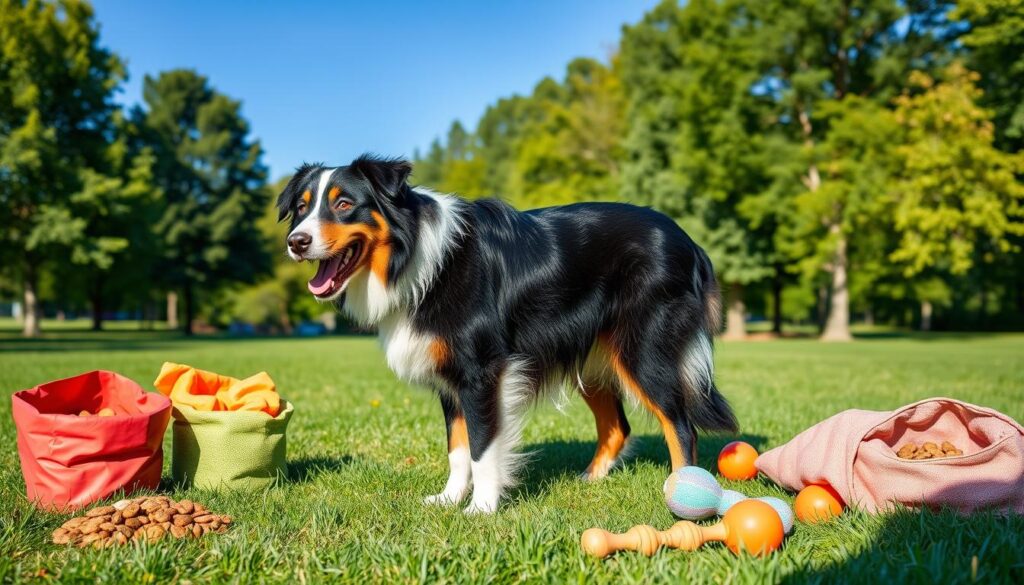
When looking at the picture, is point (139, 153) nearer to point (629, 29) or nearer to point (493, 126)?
point (629, 29)

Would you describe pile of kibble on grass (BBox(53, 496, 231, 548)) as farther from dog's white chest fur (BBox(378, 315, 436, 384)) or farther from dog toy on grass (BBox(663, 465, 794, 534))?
dog toy on grass (BBox(663, 465, 794, 534))

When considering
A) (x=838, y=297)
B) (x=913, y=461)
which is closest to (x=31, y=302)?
(x=838, y=297)

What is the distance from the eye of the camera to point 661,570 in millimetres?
2592

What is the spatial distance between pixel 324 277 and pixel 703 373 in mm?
2285

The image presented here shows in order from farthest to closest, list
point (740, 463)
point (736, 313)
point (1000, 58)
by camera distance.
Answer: point (736, 313), point (1000, 58), point (740, 463)

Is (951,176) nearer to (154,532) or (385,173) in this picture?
(385,173)

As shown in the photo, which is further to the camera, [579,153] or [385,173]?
[579,153]

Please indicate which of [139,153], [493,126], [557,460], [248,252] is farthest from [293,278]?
[557,460]

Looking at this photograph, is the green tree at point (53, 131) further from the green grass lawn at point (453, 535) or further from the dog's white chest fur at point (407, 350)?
the dog's white chest fur at point (407, 350)

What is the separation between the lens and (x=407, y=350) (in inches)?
147

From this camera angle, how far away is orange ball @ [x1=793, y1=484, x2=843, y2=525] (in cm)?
332

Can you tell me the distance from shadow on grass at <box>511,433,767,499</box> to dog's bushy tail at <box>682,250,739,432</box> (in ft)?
1.81

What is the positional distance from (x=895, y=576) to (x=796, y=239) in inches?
1048

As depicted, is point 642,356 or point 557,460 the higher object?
point 642,356
